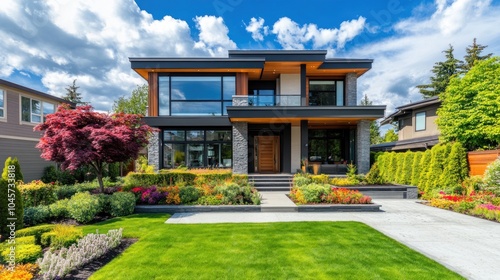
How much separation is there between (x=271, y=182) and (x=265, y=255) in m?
8.56

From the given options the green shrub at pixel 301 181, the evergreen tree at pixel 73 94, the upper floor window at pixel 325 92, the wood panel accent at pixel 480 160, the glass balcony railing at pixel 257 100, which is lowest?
the green shrub at pixel 301 181

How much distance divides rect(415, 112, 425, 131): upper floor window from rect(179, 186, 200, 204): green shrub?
1882cm

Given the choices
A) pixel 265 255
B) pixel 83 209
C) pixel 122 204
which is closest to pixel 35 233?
pixel 83 209

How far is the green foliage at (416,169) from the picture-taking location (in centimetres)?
1209

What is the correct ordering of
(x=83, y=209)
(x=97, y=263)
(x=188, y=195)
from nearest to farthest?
(x=97, y=263) → (x=83, y=209) → (x=188, y=195)

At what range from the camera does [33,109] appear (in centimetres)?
1523

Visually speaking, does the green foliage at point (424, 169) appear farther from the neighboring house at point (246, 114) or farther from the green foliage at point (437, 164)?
the neighboring house at point (246, 114)

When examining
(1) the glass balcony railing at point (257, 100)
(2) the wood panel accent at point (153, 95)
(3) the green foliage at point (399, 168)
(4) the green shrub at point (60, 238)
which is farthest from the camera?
(2) the wood panel accent at point (153, 95)

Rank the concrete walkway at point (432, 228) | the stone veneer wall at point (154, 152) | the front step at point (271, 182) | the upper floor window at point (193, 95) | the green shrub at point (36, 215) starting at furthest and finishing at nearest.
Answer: the upper floor window at point (193, 95), the stone veneer wall at point (154, 152), the front step at point (271, 182), the green shrub at point (36, 215), the concrete walkway at point (432, 228)

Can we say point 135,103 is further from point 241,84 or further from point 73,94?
point 241,84

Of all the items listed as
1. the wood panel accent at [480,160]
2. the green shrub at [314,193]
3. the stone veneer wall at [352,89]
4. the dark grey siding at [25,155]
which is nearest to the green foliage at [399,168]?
the wood panel accent at [480,160]

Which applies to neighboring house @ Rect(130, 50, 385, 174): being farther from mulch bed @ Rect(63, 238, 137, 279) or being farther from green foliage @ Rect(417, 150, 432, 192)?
mulch bed @ Rect(63, 238, 137, 279)

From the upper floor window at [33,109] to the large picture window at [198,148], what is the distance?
24.9 ft

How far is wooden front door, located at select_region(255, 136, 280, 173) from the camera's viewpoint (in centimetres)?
1683
